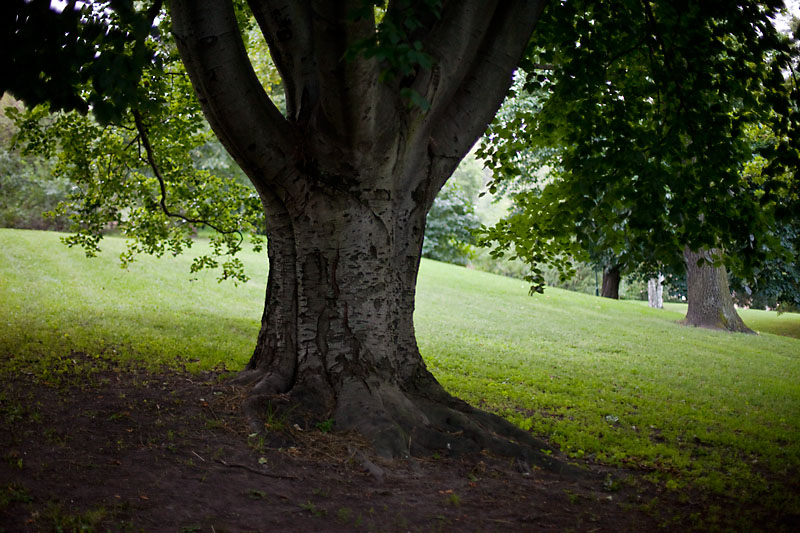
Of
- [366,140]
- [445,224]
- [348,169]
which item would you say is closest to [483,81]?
[366,140]

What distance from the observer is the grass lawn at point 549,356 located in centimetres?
642

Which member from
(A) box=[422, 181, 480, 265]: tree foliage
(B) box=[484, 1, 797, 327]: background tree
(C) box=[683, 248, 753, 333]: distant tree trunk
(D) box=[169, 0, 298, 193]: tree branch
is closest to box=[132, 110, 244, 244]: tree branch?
(D) box=[169, 0, 298, 193]: tree branch

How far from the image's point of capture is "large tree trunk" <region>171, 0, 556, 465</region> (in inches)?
202

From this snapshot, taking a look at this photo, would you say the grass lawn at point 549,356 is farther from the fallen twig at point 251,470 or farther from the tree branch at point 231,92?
the tree branch at point 231,92

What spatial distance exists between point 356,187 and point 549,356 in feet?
27.5

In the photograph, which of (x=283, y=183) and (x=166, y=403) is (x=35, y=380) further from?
(x=283, y=183)

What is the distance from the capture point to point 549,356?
41.3 ft

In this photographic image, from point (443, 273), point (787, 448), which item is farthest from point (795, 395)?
point (443, 273)

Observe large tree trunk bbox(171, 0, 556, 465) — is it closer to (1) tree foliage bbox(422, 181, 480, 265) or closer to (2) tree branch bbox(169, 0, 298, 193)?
(2) tree branch bbox(169, 0, 298, 193)

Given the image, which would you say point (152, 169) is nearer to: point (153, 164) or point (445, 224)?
point (153, 164)

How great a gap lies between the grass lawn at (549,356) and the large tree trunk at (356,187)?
1928mm

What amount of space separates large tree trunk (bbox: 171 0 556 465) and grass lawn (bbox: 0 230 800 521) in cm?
193

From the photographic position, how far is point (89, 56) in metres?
4.39

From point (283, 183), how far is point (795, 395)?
31.0 feet
